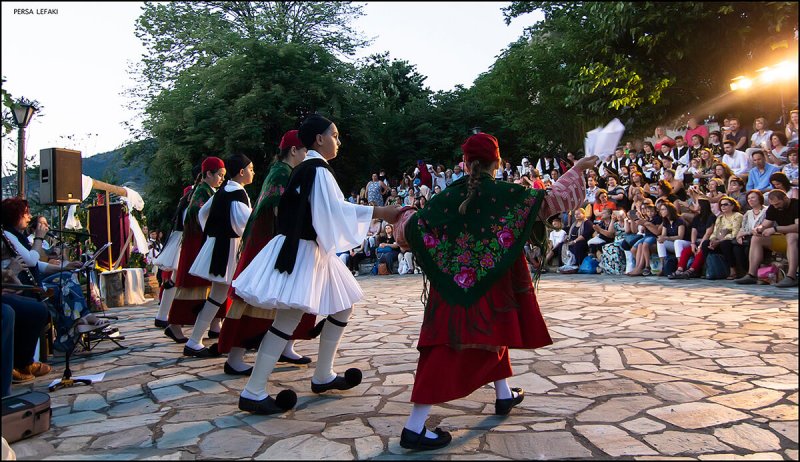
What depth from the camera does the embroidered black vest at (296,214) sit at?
3.96 m

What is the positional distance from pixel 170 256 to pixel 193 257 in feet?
2.38

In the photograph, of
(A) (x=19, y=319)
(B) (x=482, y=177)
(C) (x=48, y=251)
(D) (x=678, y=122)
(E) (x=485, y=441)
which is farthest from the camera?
(D) (x=678, y=122)

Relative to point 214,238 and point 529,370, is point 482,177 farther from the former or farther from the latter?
point 214,238

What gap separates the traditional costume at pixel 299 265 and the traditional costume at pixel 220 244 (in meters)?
1.63

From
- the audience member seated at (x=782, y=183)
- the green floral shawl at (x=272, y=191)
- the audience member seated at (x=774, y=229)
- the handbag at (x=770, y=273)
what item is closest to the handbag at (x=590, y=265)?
the audience member seated at (x=774, y=229)

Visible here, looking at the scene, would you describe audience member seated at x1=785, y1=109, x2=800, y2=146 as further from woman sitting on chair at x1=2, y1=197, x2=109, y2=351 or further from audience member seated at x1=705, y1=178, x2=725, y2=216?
woman sitting on chair at x1=2, y1=197, x2=109, y2=351

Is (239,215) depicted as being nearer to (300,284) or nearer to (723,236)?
(300,284)

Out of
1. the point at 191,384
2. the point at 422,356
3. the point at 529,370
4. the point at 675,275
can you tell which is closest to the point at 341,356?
the point at 191,384

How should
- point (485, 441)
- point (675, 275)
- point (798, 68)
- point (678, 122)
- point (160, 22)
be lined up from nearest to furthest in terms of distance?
1. point (798, 68)
2. point (485, 441)
3. point (675, 275)
4. point (678, 122)
5. point (160, 22)

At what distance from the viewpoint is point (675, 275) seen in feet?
36.8

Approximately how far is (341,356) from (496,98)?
20839mm

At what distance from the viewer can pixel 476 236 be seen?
141 inches

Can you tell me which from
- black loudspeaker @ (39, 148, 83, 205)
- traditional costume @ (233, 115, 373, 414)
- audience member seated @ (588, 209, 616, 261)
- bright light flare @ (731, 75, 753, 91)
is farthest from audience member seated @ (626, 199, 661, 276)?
black loudspeaker @ (39, 148, 83, 205)

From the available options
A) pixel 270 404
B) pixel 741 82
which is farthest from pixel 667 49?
pixel 270 404
